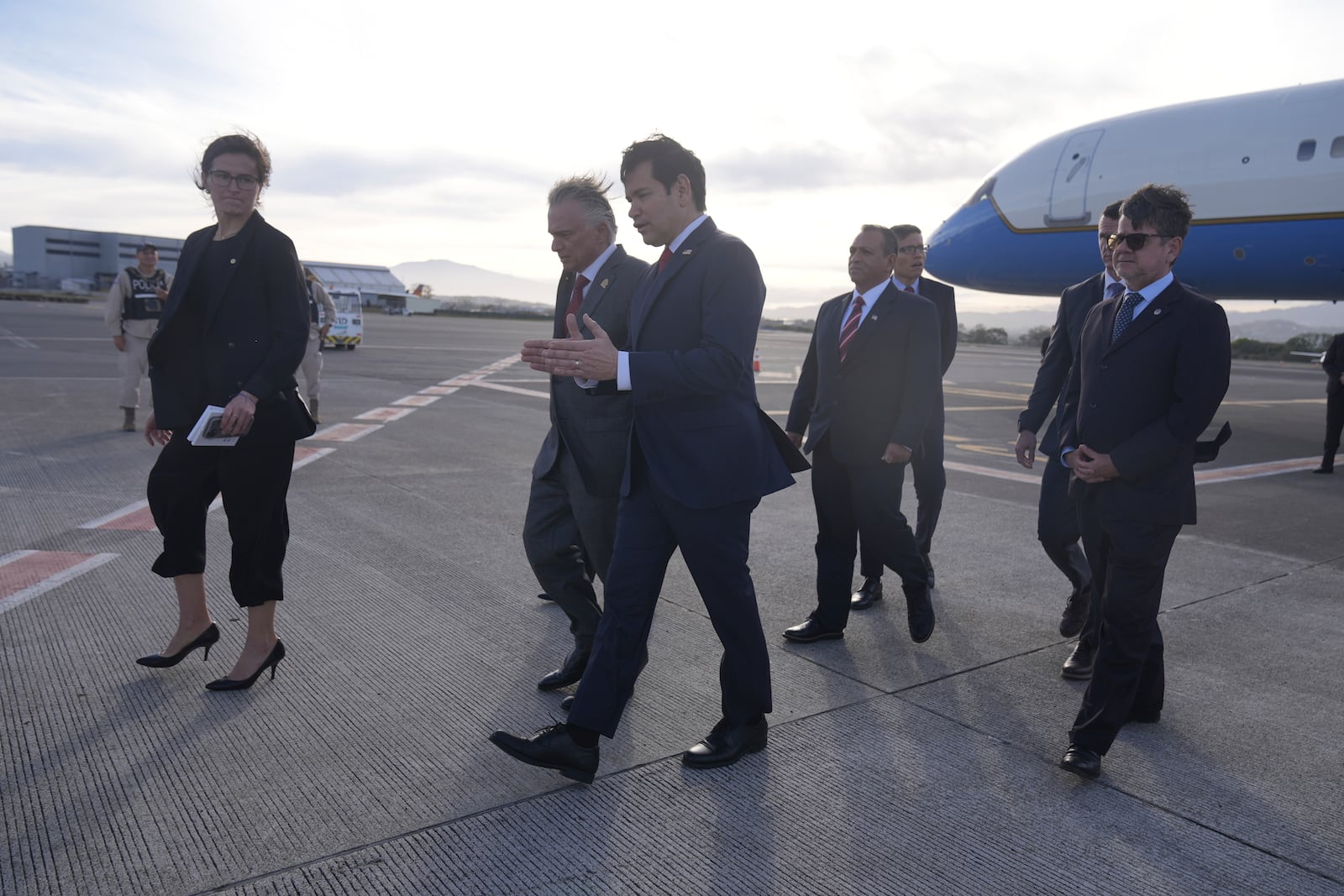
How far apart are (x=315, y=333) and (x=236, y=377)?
25.5ft

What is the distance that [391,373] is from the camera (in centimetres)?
1727

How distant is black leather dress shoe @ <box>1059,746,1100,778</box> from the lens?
9.84 feet

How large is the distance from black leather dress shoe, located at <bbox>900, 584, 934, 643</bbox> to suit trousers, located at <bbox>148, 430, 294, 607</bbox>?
2.69 m

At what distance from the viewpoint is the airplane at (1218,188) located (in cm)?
1311

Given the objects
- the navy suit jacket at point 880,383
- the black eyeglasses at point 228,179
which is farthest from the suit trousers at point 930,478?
the black eyeglasses at point 228,179

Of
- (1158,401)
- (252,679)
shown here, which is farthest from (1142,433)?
(252,679)

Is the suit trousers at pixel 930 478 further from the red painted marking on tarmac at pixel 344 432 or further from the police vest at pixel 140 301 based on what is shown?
the police vest at pixel 140 301

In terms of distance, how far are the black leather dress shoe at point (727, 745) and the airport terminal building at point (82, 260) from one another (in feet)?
328

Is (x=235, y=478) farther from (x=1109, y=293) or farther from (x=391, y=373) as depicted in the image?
(x=391, y=373)

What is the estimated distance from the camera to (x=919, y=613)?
427cm

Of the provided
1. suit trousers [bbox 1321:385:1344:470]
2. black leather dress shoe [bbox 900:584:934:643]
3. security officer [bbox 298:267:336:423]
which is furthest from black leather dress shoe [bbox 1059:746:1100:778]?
suit trousers [bbox 1321:385:1344:470]

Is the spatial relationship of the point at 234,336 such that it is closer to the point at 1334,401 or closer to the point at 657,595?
the point at 657,595

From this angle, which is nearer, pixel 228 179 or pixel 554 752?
pixel 554 752

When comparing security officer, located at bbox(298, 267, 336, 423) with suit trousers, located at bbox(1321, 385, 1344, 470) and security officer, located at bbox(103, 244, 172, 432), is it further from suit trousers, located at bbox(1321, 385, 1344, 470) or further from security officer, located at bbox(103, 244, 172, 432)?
suit trousers, located at bbox(1321, 385, 1344, 470)
